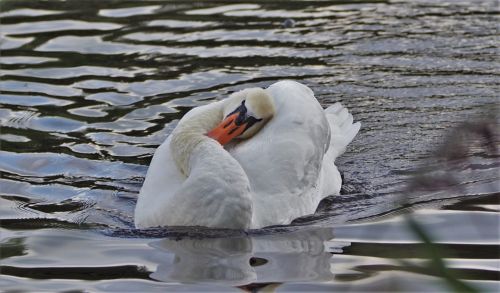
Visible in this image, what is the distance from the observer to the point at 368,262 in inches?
208

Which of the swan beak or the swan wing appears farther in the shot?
the swan beak

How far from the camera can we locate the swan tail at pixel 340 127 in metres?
7.91

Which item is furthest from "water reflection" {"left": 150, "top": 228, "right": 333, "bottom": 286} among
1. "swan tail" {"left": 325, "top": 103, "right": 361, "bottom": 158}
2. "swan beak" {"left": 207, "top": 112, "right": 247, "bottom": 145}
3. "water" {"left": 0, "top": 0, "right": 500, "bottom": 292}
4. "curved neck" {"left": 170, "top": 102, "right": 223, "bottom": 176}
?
"swan tail" {"left": 325, "top": 103, "right": 361, "bottom": 158}

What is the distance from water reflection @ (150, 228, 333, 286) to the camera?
519 cm

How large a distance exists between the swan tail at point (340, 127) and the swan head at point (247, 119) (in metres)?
1.08

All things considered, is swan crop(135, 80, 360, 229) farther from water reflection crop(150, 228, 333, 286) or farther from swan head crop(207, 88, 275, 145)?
water reflection crop(150, 228, 333, 286)

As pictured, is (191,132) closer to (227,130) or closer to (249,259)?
(227,130)

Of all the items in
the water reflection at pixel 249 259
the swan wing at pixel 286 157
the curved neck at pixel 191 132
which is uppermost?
the curved neck at pixel 191 132

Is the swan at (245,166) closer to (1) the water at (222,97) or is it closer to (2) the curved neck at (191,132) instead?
(2) the curved neck at (191,132)

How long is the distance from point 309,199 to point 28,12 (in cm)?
725

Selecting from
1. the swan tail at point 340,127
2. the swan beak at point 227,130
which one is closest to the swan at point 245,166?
the swan beak at point 227,130

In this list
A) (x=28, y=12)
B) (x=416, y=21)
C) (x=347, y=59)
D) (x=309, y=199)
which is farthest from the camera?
(x=28, y=12)

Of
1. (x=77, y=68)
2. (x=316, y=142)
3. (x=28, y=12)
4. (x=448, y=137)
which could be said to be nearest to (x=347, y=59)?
(x=77, y=68)

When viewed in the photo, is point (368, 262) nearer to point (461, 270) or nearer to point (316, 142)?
point (461, 270)
